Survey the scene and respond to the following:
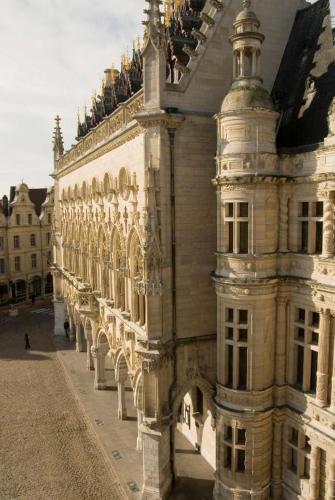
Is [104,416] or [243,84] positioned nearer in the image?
[243,84]

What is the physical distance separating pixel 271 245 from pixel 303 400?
7.00 m

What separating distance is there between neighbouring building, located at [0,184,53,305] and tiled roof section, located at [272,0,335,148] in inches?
→ 2098

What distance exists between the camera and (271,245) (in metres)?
19.1

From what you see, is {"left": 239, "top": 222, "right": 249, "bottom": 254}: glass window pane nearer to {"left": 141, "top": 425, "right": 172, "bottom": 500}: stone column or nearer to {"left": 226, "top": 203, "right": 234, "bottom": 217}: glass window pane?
{"left": 226, "top": 203, "right": 234, "bottom": 217}: glass window pane

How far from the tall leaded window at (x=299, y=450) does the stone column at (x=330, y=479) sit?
3.95 feet

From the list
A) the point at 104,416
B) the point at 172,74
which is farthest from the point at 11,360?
the point at 172,74

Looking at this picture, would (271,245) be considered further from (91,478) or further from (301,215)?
(91,478)

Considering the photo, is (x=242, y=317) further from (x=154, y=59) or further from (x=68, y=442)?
(x=68, y=442)

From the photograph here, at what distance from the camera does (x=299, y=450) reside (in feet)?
63.5

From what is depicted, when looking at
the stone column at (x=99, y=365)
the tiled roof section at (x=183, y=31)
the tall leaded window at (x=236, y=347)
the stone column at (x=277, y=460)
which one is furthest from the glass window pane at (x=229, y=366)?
the stone column at (x=99, y=365)

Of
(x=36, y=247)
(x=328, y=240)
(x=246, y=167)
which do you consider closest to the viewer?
(x=328, y=240)

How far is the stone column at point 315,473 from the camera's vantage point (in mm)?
18406

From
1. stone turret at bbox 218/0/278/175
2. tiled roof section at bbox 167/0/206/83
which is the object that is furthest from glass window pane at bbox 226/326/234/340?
tiled roof section at bbox 167/0/206/83

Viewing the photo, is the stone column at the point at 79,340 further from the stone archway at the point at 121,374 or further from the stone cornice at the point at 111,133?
the stone cornice at the point at 111,133
